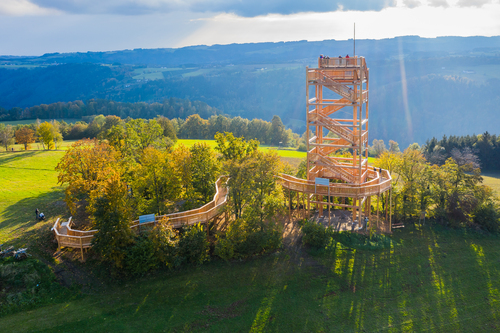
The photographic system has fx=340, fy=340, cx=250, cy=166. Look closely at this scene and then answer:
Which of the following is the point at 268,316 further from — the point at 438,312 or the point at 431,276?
the point at 431,276

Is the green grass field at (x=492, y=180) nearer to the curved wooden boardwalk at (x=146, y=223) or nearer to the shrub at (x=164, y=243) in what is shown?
the curved wooden boardwalk at (x=146, y=223)

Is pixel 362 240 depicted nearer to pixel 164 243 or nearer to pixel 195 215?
pixel 195 215

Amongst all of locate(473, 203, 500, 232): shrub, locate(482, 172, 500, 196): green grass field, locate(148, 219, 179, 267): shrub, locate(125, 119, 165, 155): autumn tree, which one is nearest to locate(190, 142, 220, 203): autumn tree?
locate(148, 219, 179, 267): shrub

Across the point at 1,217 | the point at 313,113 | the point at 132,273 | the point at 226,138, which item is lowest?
the point at 132,273

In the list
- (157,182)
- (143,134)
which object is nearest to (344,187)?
(157,182)

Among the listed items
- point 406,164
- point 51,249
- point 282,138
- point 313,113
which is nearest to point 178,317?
point 51,249

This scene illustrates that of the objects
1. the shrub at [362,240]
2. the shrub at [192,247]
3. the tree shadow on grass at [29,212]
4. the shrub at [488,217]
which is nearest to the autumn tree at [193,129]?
the tree shadow on grass at [29,212]
